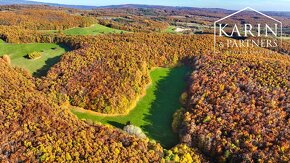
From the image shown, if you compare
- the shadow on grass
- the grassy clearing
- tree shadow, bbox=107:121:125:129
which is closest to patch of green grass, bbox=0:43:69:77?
the shadow on grass

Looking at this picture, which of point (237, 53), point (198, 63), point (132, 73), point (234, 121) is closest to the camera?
point (234, 121)

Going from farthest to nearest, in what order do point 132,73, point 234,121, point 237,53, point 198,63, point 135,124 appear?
point 237,53 → point 198,63 → point 132,73 → point 135,124 → point 234,121

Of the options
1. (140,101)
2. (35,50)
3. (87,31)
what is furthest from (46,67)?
(87,31)

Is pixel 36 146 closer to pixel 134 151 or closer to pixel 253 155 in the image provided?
pixel 134 151

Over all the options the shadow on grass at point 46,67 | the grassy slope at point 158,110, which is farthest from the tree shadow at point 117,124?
Result: the shadow on grass at point 46,67

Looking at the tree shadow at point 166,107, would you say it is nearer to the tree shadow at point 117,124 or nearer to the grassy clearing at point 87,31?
the tree shadow at point 117,124

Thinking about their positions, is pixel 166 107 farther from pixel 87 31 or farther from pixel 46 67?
pixel 87 31

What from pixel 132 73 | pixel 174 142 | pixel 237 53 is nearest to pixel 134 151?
pixel 174 142
